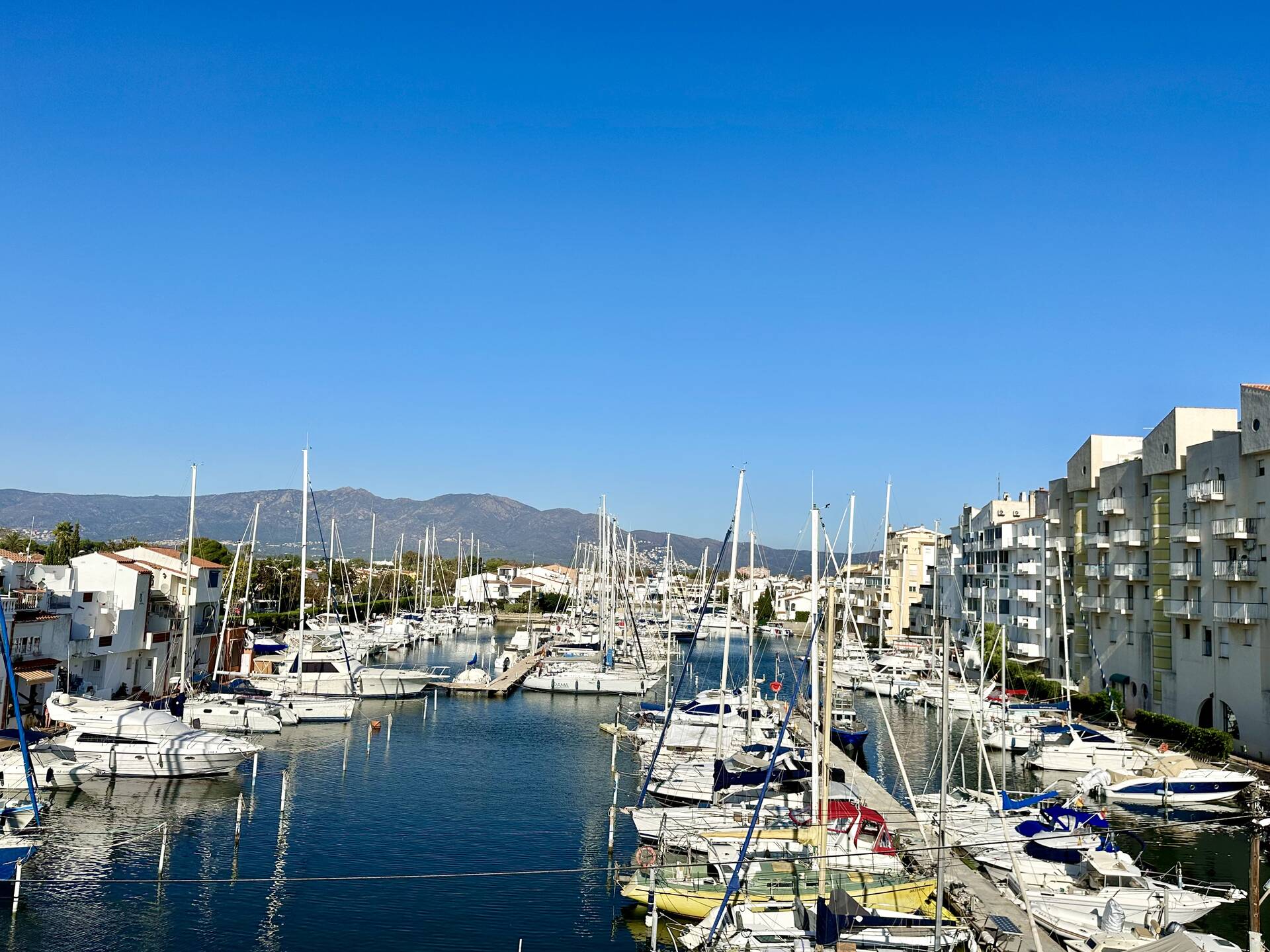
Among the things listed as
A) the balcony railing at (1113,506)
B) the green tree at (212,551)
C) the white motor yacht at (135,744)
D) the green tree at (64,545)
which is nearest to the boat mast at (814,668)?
the white motor yacht at (135,744)

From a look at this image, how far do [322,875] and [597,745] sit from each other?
2381cm

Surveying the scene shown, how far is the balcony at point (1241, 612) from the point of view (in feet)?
163

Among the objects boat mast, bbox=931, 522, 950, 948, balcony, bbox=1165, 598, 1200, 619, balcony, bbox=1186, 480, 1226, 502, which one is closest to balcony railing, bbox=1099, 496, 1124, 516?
balcony, bbox=1165, 598, 1200, 619

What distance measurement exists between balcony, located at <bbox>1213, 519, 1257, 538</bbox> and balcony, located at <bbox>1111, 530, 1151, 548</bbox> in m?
9.90

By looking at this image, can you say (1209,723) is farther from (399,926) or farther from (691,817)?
(399,926)

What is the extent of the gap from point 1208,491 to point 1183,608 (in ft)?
22.0

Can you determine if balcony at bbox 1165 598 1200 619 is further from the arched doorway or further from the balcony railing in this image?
the balcony railing

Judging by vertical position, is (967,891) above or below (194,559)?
below

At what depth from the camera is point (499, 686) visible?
2884 inches

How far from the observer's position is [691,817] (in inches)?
1297

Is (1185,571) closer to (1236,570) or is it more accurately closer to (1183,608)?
(1183,608)

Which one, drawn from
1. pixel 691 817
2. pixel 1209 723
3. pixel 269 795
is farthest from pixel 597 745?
pixel 1209 723

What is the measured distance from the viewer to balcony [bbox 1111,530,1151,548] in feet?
206

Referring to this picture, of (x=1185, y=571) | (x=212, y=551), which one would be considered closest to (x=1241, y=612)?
(x=1185, y=571)
